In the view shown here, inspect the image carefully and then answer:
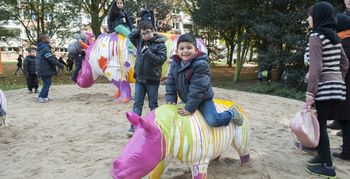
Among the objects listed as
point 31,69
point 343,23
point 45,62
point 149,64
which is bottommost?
point 31,69

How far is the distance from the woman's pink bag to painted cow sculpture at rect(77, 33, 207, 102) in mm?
4732

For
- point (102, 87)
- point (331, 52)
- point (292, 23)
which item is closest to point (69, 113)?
point (102, 87)

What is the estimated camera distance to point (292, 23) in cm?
1364

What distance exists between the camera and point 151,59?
5488mm

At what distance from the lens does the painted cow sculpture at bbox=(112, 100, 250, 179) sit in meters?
3.14

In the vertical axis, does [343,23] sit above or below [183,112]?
above

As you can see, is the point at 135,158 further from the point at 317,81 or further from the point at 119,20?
the point at 119,20

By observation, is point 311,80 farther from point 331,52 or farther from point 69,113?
point 69,113

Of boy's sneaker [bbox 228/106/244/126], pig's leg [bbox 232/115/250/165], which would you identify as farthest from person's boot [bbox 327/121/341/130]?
boy's sneaker [bbox 228/106/244/126]

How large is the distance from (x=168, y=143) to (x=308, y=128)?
1.62 meters

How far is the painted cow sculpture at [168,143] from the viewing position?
314cm

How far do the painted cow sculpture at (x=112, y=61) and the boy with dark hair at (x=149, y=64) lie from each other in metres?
2.80

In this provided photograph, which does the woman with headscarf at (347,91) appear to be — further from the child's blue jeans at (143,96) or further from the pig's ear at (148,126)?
the child's blue jeans at (143,96)

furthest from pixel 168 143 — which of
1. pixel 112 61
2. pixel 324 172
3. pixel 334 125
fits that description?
pixel 112 61
